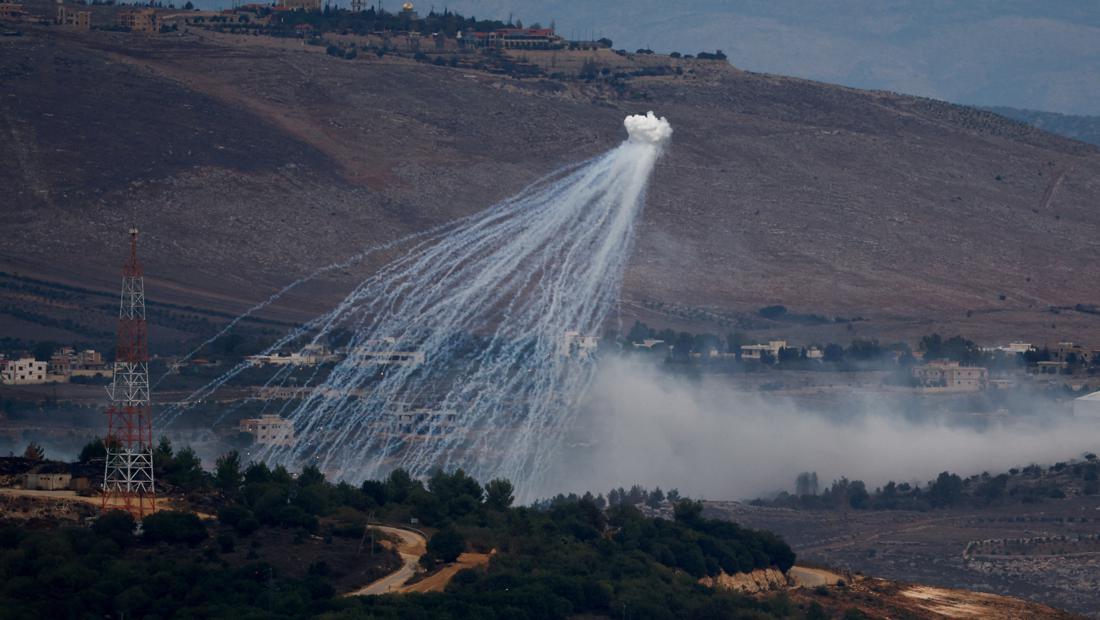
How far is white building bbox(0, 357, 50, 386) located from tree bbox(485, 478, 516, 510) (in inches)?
1438

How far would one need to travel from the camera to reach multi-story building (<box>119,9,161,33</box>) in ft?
575

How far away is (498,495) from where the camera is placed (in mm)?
74562

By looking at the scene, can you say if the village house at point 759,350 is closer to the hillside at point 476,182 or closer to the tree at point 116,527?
the hillside at point 476,182

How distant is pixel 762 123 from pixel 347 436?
8364 cm

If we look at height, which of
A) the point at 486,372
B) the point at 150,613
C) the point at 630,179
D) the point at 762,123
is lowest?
the point at 150,613

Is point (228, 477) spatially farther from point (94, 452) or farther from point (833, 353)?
point (833, 353)

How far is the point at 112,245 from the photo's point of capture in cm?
13238

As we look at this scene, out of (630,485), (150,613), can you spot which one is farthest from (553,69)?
(150,613)

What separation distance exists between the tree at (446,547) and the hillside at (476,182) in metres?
50.9

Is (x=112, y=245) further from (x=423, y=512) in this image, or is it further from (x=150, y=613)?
(x=150, y=613)

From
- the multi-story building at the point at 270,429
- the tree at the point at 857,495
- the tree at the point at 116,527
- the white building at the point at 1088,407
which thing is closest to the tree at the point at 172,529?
the tree at the point at 116,527

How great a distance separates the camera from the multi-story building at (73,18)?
6845 inches

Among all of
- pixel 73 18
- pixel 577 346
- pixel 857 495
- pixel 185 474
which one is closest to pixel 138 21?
pixel 73 18

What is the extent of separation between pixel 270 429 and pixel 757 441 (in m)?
22.4
